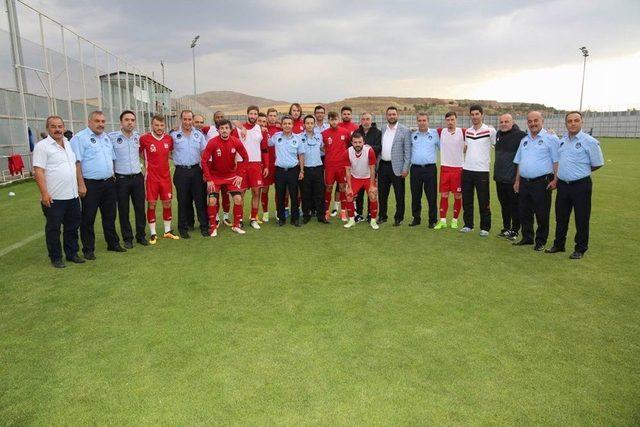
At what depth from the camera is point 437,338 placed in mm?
3537

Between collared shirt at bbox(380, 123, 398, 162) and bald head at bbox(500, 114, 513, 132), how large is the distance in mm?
1618

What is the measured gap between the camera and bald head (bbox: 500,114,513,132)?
6.75 m

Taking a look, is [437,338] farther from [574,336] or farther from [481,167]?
[481,167]

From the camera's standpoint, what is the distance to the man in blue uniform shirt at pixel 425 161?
7.50m

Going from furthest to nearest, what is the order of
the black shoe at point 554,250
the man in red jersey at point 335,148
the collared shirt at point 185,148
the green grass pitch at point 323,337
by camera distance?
the man in red jersey at point 335,148, the collared shirt at point 185,148, the black shoe at point 554,250, the green grass pitch at point 323,337

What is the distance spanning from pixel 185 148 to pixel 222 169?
62 cm

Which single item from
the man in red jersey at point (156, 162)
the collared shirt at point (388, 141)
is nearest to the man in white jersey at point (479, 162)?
the collared shirt at point (388, 141)

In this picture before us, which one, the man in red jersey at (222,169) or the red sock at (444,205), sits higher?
the man in red jersey at (222,169)

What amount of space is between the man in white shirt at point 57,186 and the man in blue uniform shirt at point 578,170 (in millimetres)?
6007

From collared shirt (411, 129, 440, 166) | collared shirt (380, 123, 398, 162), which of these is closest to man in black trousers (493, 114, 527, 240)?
collared shirt (411, 129, 440, 166)

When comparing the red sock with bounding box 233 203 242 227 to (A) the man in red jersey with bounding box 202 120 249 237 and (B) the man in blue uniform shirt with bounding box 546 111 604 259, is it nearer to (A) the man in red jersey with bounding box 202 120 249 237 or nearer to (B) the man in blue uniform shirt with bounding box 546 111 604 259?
(A) the man in red jersey with bounding box 202 120 249 237

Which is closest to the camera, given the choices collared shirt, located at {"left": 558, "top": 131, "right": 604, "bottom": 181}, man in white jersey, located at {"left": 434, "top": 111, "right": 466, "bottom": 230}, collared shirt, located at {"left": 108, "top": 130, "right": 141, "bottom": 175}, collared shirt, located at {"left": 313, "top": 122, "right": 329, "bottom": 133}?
collared shirt, located at {"left": 558, "top": 131, "right": 604, "bottom": 181}

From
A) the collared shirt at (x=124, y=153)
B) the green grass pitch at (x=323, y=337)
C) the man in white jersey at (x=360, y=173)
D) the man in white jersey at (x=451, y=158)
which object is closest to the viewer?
the green grass pitch at (x=323, y=337)

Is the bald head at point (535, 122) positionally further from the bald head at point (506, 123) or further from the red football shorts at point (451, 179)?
the red football shorts at point (451, 179)
